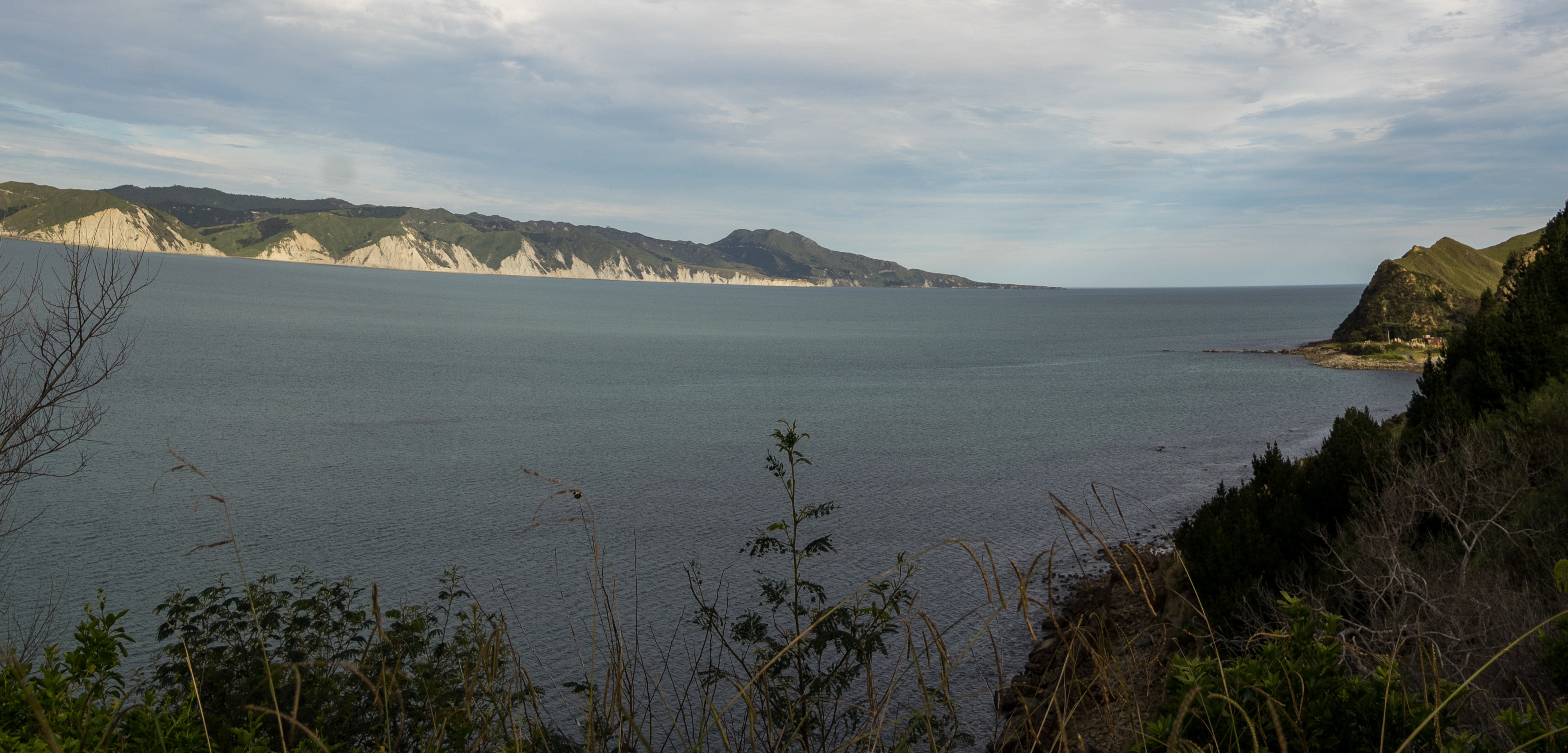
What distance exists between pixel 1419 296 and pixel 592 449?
97.2 metres

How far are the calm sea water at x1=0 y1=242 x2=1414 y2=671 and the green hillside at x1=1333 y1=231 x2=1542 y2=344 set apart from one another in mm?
14559

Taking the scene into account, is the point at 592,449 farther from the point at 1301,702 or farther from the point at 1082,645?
the point at 1301,702

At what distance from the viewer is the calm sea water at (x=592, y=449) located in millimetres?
24703

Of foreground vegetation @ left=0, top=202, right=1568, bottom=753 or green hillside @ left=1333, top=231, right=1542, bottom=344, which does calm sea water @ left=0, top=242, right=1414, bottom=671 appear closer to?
foreground vegetation @ left=0, top=202, right=1568, bottom=753

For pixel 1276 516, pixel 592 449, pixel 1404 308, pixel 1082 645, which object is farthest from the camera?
pixel 1404 308

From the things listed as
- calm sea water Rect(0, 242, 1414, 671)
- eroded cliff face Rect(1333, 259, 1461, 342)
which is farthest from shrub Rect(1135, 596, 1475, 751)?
eroded cliff face Rect(1333, 259, 1461, 342)

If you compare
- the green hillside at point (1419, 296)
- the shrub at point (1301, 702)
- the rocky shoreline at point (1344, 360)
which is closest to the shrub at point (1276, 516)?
the shrub at point (1301, 702)

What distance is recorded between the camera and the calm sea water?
2470cm

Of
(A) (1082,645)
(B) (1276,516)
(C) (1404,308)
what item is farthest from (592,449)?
(C) (1404,308)

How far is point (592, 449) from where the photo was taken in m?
40.9

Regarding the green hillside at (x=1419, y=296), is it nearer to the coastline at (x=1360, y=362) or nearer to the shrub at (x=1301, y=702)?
the coastline at (x=1360, y=362)

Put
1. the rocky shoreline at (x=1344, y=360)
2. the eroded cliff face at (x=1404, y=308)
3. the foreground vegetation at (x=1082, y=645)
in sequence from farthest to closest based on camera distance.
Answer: the eroded cliff face at (x=1404, y=308)
the rocky shoreline at (x=1344, y=360)
the foreground vegetation at (x=1082, y=645)

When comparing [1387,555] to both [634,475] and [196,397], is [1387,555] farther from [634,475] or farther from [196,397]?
[196,397]

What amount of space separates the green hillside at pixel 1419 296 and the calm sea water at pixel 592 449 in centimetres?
1456
